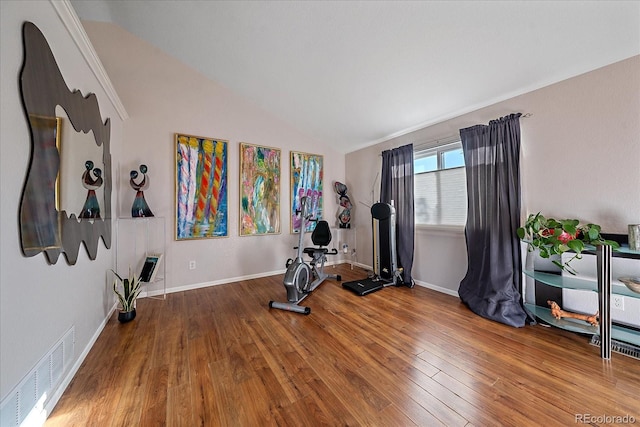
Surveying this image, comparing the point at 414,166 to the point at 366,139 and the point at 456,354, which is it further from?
the point at 456,354

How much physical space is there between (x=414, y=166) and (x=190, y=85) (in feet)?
11.5

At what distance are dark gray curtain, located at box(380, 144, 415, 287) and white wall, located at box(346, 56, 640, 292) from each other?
0.92 metres

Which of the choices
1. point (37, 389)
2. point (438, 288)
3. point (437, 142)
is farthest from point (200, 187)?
point (438, 288)

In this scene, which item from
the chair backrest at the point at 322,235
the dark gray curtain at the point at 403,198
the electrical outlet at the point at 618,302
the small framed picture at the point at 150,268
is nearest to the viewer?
the electrical outlet at the point at 618,302

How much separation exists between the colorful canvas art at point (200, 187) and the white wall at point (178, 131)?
0.09 meters

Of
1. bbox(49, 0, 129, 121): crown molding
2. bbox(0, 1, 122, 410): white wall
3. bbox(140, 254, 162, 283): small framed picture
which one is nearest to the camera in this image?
bbox(0, 1, 122, 410): white wall

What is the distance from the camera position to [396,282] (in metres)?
3.30

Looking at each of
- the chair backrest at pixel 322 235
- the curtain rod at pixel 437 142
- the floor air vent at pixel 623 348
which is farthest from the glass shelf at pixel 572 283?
the chair backrest at pixel 322 235

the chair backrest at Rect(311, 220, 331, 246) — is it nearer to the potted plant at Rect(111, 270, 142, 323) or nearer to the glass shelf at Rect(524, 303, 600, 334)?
the potted plant at Rect(111, 270, 142, 323)

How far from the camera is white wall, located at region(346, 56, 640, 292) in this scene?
176cm

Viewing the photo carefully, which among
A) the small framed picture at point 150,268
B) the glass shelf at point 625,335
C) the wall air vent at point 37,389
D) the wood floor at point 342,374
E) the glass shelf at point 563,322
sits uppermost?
the small framed picture at point 150,268

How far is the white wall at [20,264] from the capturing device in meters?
0.97

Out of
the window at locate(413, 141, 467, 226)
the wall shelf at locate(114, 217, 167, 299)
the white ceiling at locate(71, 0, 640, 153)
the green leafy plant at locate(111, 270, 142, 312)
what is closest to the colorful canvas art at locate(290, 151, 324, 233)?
the white ceiling at locate(71, 0, 640, 153)

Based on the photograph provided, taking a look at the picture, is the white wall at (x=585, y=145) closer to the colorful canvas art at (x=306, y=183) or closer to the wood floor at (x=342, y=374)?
the wood floor at (x=342, y=374)
